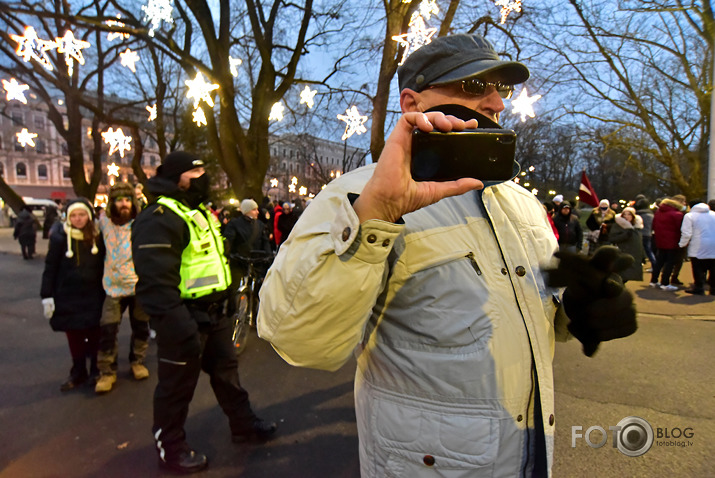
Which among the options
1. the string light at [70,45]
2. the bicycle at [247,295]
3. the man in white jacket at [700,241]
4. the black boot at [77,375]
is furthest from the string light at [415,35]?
the black boot at [77,375]

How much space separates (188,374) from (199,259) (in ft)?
2.52

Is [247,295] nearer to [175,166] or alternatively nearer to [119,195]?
[119,195]

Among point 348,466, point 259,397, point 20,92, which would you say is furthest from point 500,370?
point 20,92

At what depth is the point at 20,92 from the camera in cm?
1009

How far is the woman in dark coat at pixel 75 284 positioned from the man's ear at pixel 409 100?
4.11 metres

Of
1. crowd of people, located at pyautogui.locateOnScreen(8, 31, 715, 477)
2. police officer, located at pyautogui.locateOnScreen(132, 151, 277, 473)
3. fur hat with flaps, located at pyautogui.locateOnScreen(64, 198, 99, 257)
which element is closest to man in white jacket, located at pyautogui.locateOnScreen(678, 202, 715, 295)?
crowd of people, located at pyautogui.locateOnScreen(8, 31, 715, 477)

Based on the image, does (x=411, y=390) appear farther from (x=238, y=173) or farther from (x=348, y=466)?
(x=238, y=173)

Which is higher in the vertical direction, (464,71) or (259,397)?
(464,71)

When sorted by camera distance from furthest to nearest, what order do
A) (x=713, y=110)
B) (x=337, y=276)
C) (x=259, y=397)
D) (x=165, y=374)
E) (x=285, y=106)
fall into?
(x=285, y=106) < (x=713, y=110) < (x=259, y=397) < (x=165, y=374) < (x=337, y=276)

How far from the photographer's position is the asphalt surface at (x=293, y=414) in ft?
9.46

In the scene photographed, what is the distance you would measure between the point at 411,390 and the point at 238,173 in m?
11.0

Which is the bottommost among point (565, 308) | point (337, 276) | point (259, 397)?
point (259, 397)

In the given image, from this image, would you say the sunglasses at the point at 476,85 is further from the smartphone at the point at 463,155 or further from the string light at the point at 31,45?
the string light at the point at 31,45

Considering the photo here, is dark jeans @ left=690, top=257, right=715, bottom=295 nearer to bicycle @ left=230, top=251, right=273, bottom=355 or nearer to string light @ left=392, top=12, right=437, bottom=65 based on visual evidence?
string light @ left=392, top=12, right=437, bottom=65
